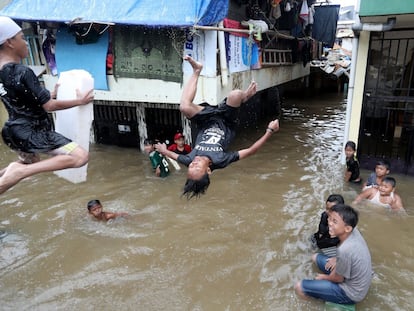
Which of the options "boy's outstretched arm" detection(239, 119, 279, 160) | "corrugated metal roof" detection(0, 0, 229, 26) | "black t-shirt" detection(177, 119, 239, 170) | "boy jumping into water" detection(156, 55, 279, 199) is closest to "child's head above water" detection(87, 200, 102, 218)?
"boy jumping into water" detection(156, 55, 279, 199)

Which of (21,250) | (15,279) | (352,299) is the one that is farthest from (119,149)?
(352,299)

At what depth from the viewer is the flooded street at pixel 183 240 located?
4047 mm

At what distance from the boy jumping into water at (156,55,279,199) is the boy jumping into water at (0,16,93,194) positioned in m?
1.11

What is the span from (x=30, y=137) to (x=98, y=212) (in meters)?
2.46

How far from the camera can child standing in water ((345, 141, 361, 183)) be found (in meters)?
6.48

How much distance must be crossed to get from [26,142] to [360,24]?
18.5 ft

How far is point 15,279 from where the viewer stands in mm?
4414

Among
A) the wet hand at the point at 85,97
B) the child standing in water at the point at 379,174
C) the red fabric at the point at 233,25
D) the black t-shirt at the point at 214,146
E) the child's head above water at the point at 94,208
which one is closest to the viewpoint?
the wet hand at the point at 85,97

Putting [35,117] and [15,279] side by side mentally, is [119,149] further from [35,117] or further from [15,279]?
[35,117]

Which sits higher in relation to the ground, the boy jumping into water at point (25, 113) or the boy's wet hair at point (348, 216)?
the boy jumping into water at point (25, 113)

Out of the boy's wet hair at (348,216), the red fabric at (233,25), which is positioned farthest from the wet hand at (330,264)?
the red fabric at (233,25)

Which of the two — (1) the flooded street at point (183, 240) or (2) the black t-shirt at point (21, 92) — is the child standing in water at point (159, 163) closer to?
(1) the flooded street at point (183, 240)

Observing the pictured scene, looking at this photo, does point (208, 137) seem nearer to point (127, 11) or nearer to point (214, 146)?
point (214, 146)

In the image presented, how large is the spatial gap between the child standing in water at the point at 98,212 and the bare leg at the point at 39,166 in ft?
7.53
